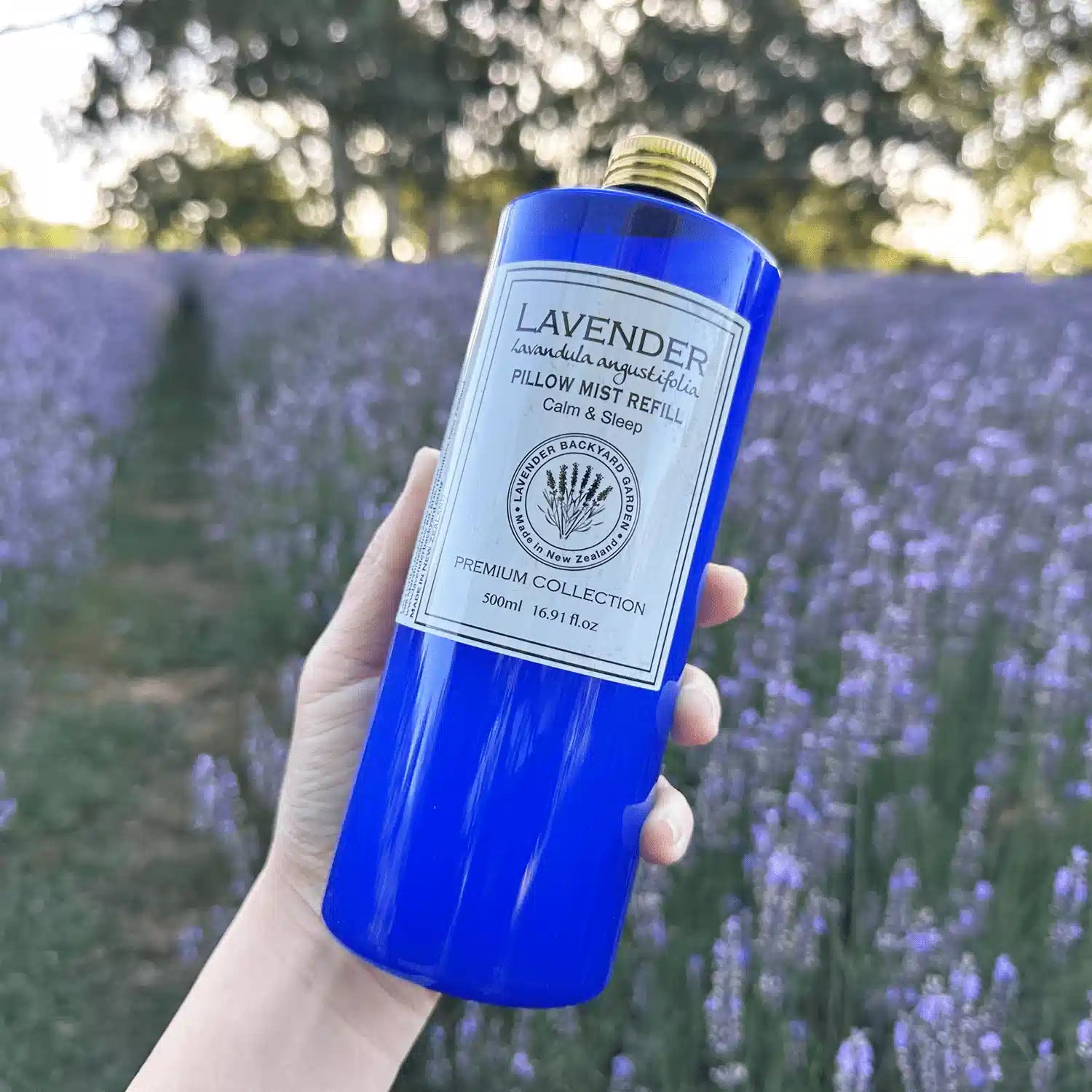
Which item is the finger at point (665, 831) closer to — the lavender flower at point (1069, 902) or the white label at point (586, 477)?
the white label at point (586, 477)

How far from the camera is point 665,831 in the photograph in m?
1.43

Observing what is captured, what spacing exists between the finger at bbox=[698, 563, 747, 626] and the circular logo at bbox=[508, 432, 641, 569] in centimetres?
59

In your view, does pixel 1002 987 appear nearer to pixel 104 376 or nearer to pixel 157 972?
pixel 157 972

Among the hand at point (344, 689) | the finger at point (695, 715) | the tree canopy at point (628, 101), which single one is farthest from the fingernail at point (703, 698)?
the tree canopy at point (628, 101)

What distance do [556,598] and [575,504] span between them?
0.12 m

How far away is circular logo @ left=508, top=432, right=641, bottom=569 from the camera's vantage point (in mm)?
1247

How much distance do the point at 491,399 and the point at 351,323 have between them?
4145 millimetres

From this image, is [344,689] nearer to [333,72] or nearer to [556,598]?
[556,598]

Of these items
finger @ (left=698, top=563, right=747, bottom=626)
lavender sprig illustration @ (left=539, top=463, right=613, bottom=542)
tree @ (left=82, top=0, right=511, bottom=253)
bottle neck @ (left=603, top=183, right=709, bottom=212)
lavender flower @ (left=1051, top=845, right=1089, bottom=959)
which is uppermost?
tree @ (left=82, top=0, right=511, bottom=253)

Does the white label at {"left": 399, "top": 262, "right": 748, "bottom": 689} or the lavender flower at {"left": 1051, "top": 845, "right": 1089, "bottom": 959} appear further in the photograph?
the lavender flower at {"left": 1051, "top": 845, "right": 1089, "bottom": 959}

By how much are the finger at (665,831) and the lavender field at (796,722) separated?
0.32 meters

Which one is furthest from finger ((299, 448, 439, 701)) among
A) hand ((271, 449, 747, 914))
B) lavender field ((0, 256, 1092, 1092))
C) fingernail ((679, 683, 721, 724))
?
lavender field ((0, 256, 1092, 1092))

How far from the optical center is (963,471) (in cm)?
283

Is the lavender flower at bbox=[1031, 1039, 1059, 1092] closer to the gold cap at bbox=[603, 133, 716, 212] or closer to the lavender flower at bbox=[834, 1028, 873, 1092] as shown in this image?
the lavender flower at bbox=[834, 1028, 873, 1092]
